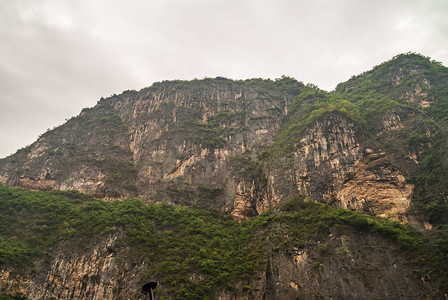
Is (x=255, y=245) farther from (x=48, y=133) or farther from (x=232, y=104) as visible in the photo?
(x=48, y=133)

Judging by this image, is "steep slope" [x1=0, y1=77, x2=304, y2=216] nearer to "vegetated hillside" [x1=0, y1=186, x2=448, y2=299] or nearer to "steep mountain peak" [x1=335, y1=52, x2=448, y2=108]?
"vegetated hillside" [x1=0, y1=186, x2=448, y2=299]

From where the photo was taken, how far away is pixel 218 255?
2634cm

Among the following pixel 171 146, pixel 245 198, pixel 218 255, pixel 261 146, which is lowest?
pixel 218 255

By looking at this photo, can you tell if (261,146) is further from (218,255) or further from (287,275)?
(287,275)

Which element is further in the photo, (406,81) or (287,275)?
(406,81)

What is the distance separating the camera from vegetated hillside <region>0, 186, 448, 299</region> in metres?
21.3

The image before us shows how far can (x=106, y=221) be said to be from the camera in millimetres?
29391

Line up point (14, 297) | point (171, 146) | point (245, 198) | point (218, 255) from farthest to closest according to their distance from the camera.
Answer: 1. point (171, 146)
2. point (245, 198)
3. point (218, 255)
4. point (14, 297)

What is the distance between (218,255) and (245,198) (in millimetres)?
A: 10449

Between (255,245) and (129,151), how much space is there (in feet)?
92.6

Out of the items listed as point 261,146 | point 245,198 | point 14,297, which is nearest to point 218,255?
point 245,198

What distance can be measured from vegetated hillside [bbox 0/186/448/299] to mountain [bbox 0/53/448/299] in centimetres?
11

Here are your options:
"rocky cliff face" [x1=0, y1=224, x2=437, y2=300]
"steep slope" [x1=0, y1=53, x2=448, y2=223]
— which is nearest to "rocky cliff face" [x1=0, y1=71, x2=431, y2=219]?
"steep slope" [x1=0, y1=53, x2=448, y2=223]

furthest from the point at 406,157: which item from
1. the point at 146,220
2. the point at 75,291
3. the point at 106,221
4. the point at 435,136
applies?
the point at 75,291
